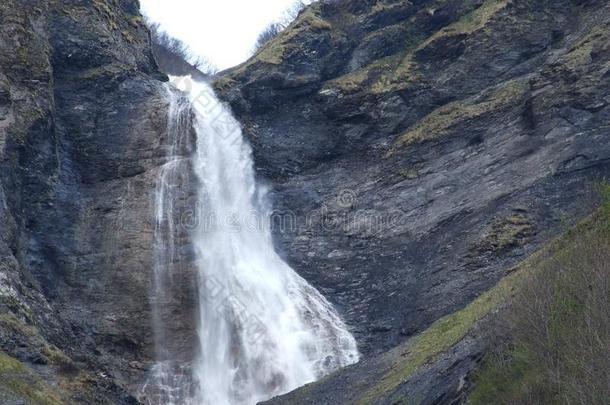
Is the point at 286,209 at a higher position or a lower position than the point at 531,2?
lower

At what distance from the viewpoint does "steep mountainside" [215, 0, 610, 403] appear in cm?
2814

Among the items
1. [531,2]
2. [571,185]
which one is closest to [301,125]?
[531,2]

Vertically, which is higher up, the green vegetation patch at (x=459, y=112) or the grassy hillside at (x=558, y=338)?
the green vegetation patch at (x=459, y=112)

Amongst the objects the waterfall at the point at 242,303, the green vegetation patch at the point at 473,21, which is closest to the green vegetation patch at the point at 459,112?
the green vegetation patch at the point at 473,21

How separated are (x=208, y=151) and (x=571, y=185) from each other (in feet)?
57.1

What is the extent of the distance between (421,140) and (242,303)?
1150 cm

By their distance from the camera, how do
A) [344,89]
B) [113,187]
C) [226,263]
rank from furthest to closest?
1. [344,89]
2. [113,187]
3. [226,263]

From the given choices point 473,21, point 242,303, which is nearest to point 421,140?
point 473,21

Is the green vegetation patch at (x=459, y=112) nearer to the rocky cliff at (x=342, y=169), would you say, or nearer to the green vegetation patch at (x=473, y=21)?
the rocky cliff at (x=342, y=169)

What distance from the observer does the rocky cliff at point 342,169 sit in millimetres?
23812

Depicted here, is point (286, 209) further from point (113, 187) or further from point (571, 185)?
point (571, 185)

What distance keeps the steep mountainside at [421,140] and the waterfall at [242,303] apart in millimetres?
979

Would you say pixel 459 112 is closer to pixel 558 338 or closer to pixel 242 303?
pixel 242 303

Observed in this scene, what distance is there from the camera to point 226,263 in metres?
32.4
